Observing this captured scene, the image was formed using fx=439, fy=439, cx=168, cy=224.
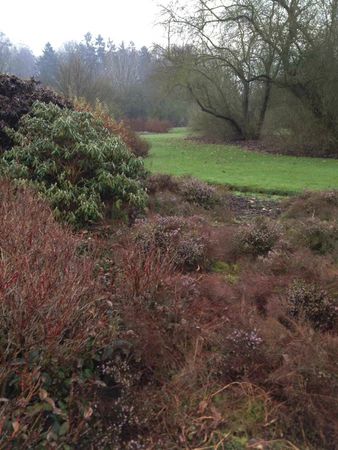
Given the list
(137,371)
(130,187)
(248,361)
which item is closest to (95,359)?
(137,371)

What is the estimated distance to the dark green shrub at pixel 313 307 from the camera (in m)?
3.58

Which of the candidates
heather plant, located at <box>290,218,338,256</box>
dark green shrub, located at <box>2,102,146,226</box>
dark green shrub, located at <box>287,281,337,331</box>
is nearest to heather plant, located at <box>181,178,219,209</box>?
dark green shrub, located at <box>2,102,146,226</box>

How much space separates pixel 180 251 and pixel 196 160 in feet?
45.7

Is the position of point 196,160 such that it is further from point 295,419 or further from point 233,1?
point 295,419

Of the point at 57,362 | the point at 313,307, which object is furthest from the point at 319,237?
the point at 57,362

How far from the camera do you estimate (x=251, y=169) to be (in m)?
15.1

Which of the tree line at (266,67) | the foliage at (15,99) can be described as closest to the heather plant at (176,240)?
the foliage at (15,99)

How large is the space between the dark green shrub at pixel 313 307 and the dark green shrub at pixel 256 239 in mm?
1502

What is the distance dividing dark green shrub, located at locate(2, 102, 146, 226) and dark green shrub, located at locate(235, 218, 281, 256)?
1770mm

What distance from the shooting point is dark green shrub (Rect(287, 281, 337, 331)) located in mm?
3576

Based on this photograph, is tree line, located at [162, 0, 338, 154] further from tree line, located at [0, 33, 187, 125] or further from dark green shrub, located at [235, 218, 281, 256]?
dark green shrub, located at [235, 218, 281, 256]

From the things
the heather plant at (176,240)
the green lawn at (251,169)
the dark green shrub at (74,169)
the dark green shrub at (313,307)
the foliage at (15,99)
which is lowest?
the green lawn at (251,169)

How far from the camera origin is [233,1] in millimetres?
21938

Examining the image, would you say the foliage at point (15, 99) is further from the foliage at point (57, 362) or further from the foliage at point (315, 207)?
the foliage at point (57, 362)
